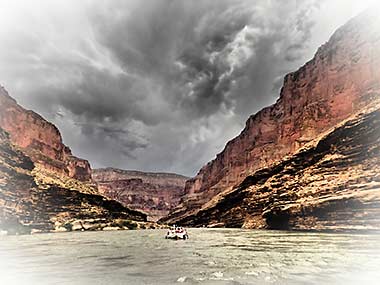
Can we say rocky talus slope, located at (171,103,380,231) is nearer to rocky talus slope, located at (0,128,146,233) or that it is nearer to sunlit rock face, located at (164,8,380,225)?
sunlit rock face, located at (164,8,380,225)

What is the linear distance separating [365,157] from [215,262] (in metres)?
48.2

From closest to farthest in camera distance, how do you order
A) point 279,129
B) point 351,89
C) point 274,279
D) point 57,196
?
Result: 1. point 274,279
2. point 57,196
3. point 351,89
4. point 279,129

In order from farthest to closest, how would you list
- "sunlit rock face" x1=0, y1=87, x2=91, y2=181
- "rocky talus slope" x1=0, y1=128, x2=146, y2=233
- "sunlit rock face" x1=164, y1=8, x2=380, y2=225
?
"sunlit rock face" x1=0, y1=87, x2=91, y2=181
"sunlit rock face" x1=164, y1=8, x2=380, y2=225
"rocky talus slope" x1=0, y1=128, x2=146, y2=233

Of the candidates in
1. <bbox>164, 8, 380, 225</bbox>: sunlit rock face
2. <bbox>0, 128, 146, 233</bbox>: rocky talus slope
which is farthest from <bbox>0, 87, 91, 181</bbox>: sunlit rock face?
<bbox>164, 8, 380, 225</bbox>: sunlit rock face

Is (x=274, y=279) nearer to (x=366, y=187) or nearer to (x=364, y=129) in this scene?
(x=366, y=187)

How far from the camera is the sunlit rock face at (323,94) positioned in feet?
315

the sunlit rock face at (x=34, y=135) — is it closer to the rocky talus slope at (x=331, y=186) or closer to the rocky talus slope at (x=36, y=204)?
the rocky talus slope at (x=36, y=204)

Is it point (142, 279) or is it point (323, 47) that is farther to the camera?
point (323, 47)

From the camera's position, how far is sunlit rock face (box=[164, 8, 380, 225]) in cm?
9606

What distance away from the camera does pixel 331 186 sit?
60156 millimetres

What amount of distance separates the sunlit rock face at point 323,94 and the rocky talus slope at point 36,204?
54032 mm

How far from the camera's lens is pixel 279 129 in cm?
15212

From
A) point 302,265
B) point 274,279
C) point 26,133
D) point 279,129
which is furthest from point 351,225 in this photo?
point 26,133

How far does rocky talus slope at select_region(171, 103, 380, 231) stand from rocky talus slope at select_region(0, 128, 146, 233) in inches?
1749
